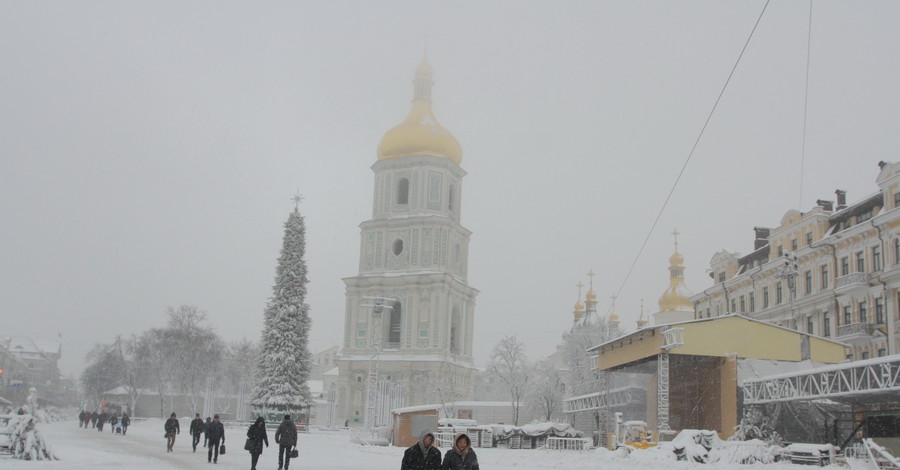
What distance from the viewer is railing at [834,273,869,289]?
38031 millimetres

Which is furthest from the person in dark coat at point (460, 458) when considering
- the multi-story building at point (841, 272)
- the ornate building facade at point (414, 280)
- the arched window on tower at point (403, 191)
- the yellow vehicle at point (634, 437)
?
the arched window on tower at point (403, 191)

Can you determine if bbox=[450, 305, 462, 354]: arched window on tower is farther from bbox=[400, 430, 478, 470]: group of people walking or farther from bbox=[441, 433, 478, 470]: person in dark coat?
bbox=[441, 433, 478, 470]: person in dark coat

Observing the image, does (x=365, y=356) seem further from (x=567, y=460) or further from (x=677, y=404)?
(x=567, y=460)

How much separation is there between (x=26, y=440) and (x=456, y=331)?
2095 inches

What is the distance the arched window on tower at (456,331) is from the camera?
7244 cm

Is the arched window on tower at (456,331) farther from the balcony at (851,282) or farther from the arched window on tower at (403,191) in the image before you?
the balcony at (851,282)

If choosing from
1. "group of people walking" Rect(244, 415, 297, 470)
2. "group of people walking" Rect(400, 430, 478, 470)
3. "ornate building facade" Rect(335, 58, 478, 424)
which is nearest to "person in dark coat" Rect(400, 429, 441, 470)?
"group of people walking" Rect(400, 430, 478, 470)

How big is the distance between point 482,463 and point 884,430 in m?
11.9

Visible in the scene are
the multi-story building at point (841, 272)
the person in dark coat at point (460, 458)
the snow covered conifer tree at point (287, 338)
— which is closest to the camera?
the person in dark coat at point (460, 458)

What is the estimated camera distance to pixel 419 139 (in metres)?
73.9

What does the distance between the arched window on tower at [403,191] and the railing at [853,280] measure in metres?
39.9

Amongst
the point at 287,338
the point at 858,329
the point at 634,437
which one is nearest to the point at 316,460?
the point at 634,437

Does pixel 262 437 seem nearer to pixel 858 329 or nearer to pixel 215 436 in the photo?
pixel 215 436

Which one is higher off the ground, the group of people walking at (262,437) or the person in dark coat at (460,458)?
the person in dark coat at (460,458)
